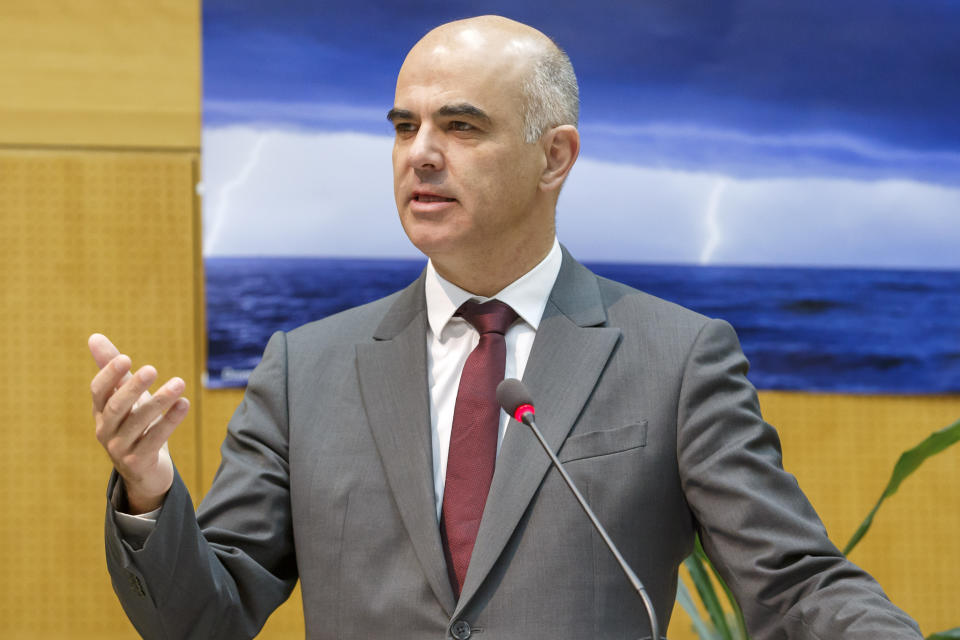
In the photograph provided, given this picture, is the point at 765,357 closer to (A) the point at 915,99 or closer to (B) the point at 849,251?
(B) the point at 849,251

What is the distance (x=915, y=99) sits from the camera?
253cm

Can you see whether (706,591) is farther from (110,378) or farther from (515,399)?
(110,378)

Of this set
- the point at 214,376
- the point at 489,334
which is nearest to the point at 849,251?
the point at 489,334

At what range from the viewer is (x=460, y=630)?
123cm

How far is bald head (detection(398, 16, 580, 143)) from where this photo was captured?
1.38 m


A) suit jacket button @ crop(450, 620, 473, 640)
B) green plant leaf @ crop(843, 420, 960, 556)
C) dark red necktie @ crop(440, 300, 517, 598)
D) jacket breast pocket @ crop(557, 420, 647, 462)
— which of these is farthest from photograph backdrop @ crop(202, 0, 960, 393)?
suit jacket button @ crop(450, 620, 473, 640)

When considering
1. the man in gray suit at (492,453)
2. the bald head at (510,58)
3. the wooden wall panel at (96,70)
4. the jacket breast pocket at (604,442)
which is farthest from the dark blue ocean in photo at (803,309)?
the jacket breast pocket at (604,442)

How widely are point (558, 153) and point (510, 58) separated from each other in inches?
6.8

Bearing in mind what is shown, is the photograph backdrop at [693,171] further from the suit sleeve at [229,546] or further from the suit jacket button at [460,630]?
the suit jacket button at [460,630]

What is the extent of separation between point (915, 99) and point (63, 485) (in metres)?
2.39

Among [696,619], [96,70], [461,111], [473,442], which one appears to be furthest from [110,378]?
[96,70]

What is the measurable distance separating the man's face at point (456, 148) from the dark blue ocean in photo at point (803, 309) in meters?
1.12

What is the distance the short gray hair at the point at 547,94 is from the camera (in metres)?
1.42

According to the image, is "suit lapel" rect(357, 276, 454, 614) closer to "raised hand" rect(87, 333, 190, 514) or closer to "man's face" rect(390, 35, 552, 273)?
"man's face" rect(390, 35, 552, 273)
